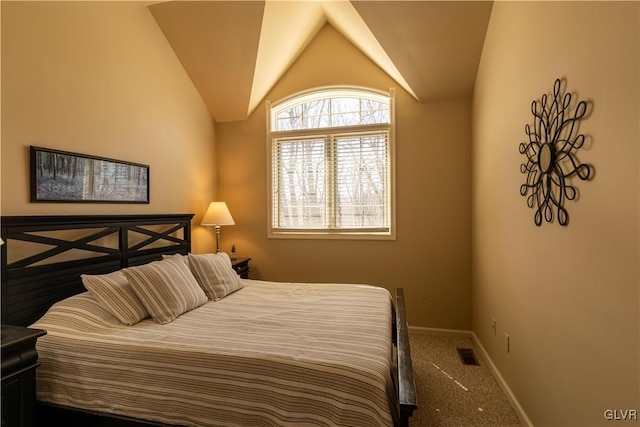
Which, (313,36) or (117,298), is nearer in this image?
(117,298)

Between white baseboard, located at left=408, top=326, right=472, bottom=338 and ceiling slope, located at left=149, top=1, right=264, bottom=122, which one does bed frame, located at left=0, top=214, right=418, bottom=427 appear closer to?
white baseboard, located at left=408, top=326, right=472, bottom=338

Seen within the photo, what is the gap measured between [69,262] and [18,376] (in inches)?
35.5

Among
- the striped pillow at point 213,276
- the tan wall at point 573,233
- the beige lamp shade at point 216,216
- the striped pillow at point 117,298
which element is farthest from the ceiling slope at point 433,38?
the striped pillow at point 117,298

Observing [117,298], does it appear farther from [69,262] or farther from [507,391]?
[507,391]

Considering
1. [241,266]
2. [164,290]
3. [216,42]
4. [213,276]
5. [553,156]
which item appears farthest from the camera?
[241,266]

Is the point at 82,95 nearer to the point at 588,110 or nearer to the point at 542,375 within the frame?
the point at 588,110

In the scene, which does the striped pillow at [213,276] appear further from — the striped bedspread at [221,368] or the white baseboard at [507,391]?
the white baseboard at [507,391]

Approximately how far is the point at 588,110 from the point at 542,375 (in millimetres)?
1377

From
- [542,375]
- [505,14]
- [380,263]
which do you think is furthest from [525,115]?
[380,263]

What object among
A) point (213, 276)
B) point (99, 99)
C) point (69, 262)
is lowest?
point (213, 276)

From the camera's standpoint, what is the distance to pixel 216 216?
3.40m

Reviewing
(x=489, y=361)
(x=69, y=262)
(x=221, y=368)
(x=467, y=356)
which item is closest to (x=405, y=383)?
(x=221, y=368)

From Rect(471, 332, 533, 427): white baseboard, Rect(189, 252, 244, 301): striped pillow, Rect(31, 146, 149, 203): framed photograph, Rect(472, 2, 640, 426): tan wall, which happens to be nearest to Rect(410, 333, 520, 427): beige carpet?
Rect(471, 332, 533, 427): white baseboard

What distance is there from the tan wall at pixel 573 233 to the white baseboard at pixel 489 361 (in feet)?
0.23
